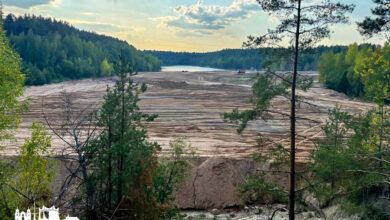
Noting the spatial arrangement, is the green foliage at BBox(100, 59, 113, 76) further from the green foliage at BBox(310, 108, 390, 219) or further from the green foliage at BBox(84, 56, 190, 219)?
the green foliage at BBox(84, 56, 190, 219)

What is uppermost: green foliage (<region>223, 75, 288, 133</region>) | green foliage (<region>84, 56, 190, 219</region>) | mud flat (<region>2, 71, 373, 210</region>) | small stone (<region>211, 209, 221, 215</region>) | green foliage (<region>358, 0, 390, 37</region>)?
green foliage (<region>358, 0, 390, 37</region>)

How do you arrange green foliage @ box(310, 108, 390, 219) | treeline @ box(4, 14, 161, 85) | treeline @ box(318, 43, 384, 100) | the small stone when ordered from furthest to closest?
treeline @ box(4, 14, 161, 85), treeline @ box(318, 43, 384, 100), the small stone, green foliage @ box(310, 108, 390, 219)

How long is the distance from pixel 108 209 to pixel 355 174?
375 inches

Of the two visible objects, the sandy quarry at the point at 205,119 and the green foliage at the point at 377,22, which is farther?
the sandy quarry at the point at 205,119

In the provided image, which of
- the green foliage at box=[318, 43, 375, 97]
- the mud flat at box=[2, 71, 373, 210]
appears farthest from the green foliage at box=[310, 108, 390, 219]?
the green foliage at box=[318, 43, 375, 97]

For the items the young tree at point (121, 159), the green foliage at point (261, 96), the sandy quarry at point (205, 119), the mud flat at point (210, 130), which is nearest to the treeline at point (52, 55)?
the mud flat at point (210, 130)

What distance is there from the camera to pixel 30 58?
303 ft

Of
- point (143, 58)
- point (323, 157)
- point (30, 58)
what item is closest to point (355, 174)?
point (323, 157)

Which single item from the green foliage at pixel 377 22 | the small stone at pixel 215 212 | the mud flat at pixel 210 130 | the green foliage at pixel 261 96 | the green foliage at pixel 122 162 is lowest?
the small stone at pixel 215 212

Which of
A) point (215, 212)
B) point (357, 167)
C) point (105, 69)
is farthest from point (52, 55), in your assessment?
Result: point (357, 167)

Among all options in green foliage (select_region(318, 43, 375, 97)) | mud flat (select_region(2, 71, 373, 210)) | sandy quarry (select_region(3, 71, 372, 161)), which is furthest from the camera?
green foliage (select_region(318, 43, 375, 97))

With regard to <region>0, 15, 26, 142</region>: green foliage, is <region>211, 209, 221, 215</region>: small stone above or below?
below

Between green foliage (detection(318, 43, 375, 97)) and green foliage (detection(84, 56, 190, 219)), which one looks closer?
green foliage (detection(84, 56, 190, 219))

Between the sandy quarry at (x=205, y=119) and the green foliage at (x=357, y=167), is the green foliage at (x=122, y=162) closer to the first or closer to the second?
the sandy quarry at (x=205, y=119)
